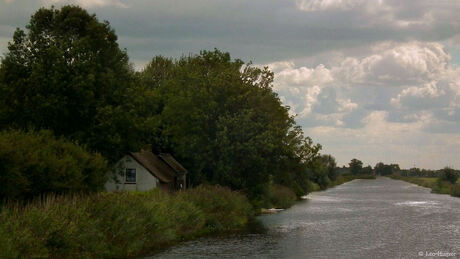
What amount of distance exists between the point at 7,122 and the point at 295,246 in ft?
97.0

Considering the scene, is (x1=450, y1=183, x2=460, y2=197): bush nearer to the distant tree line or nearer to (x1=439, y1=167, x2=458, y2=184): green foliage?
(x1=439, y1=167, x2=458, y2=184): green foliage

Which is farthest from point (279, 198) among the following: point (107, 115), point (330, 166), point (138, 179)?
point (330, 166)

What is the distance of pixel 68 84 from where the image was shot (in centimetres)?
4725

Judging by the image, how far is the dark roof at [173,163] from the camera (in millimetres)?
68488

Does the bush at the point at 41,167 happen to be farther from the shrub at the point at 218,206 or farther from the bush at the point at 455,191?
the bush at the point at 455,191

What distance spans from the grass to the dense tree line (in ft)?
37.6

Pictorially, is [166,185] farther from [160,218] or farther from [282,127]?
[160,218]

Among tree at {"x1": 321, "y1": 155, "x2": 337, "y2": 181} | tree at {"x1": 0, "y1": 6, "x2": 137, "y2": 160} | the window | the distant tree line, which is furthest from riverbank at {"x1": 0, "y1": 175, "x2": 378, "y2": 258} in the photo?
tree at {"x1": 321, "y1": 155, "x2": 337, "y2": 181}

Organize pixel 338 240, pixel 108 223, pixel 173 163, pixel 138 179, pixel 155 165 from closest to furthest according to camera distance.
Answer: pixel 108 223 < pixel 338 240 < pixel 138 179 < pixel 155 165 < pixel 173 163

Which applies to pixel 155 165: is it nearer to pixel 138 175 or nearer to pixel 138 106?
pixel 138 175

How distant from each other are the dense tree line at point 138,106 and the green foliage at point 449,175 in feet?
275

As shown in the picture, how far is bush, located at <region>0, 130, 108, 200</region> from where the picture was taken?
100 feet

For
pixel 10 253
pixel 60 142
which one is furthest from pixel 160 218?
pixel 10 253

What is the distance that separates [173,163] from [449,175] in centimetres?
9621
